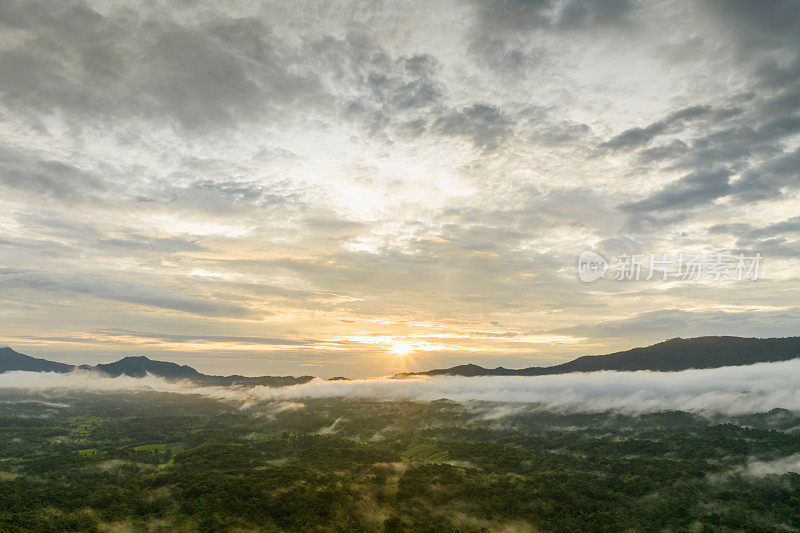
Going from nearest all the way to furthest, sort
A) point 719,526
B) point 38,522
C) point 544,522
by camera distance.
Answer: point 38,522
point 719,526
point 544,522

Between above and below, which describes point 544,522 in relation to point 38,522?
below

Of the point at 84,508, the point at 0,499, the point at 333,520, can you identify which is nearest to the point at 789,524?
the point at 333,520

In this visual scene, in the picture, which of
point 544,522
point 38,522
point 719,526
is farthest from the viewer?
point 544,522

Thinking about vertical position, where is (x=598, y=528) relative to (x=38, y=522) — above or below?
below

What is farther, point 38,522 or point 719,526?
point 719,526

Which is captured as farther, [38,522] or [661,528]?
[661,528]

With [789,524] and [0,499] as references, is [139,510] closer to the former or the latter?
[0,499]

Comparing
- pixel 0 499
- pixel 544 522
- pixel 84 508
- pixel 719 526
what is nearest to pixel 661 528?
pixel 719 526

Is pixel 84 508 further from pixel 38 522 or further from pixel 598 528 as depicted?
pixel 598 528
